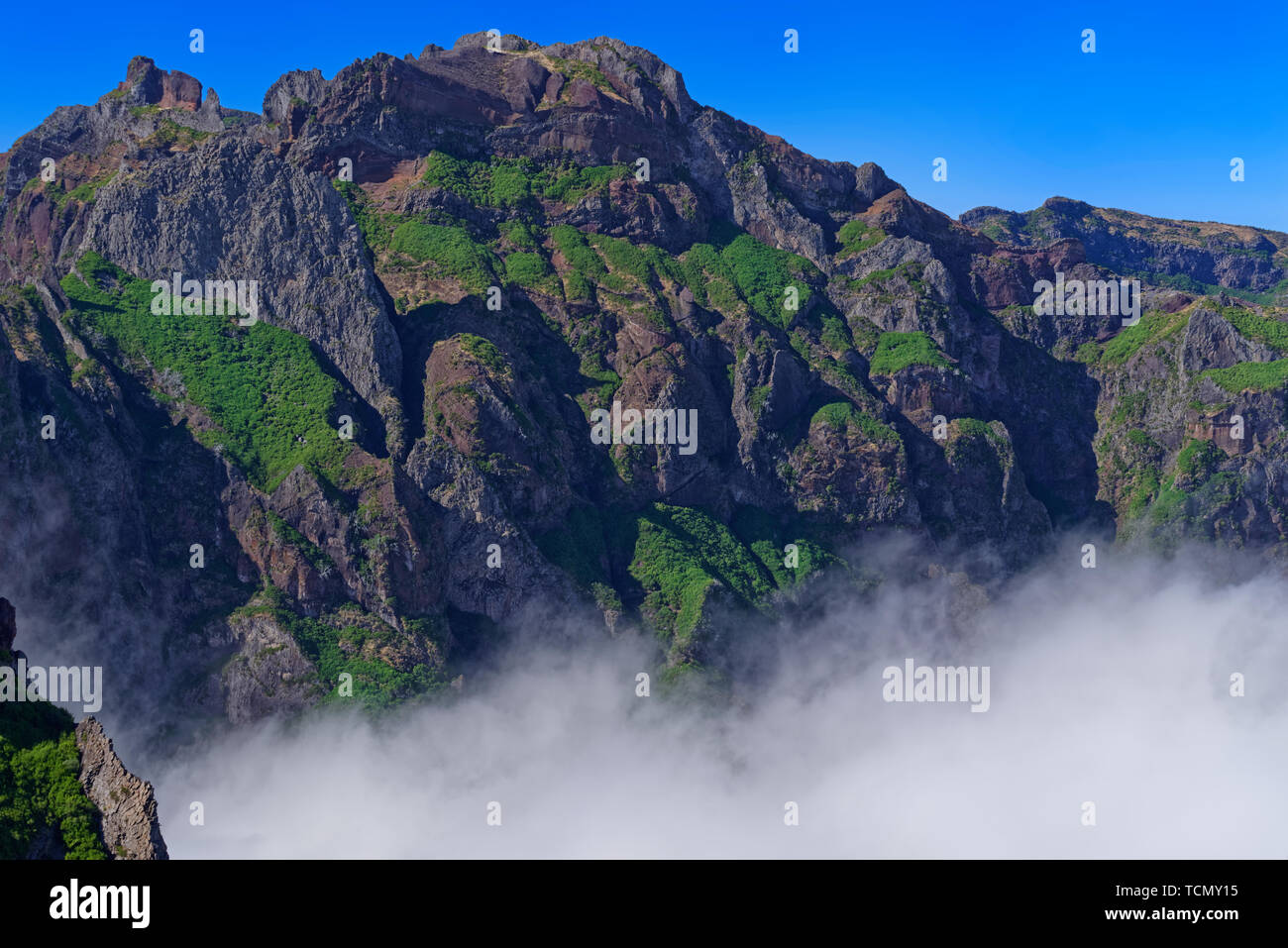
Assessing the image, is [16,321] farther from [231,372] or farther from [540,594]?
[540,594]

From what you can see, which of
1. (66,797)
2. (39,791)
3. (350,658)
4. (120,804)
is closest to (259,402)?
(350,658)

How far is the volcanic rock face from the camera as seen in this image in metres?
83.8

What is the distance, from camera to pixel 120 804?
86.2 meters

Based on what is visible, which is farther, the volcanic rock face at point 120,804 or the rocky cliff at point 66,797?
the rocky cliff at point 66,797

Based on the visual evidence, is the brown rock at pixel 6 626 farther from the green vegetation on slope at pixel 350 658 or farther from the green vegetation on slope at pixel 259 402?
the green vegetation on slope at pixel 259 402

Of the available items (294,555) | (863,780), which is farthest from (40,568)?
(863,780)

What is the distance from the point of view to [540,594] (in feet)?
629

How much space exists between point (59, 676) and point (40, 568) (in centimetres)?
1295

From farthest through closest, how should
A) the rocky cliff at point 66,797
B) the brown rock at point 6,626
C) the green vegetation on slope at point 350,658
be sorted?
1. the green vegetation on slope at point 350,658
2. the brown rock at point 6,626
3. the rocky cliff at point 66,797

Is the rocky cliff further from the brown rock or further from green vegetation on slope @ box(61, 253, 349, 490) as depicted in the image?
green vegetation on slope @ box(61, 253, 349, 490)

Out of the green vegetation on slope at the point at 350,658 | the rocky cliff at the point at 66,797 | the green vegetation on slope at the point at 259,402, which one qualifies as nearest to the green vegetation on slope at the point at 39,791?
the rocky cliff at the point at 66,797

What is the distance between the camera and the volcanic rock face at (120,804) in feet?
275

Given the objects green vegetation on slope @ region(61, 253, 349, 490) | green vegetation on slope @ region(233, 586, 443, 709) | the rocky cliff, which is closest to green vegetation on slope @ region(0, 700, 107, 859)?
the rocky cliff

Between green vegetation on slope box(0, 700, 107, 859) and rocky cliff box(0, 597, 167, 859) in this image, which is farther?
green vegetation on slope box(0, 700, 107, 859)
